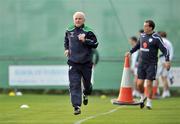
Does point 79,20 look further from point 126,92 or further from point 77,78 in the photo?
point 126,92

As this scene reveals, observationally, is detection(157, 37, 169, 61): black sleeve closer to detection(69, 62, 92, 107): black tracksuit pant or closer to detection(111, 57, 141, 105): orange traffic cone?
detection(111, 57, 141, 105): orange traffic cone

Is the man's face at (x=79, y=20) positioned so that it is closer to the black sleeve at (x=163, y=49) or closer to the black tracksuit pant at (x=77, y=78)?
the black tracksuit pant at (x=77, y=78)

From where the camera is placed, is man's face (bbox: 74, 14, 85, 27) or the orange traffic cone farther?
the orange traffic cone

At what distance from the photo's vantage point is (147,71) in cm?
1686

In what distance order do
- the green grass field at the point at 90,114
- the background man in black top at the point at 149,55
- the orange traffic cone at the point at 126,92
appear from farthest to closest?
the orange traffic cone at the point at 126,92 → the background man in black top at the point at 149,55 → the green grass field at the point at 90,114

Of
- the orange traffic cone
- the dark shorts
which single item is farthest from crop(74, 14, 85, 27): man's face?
the orange traffic cone

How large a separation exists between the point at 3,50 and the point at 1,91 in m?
1.48

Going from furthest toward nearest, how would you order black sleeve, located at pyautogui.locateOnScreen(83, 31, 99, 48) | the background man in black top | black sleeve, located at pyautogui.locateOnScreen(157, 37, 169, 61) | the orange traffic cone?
the orange traffic cone
the background man in black top
black sleeve, located at pyautogui.locateOnScreen(157, 37, 169, 61)
black sleeve, located at pyautogui.locateOnScreen(83, 31, 99, 48)

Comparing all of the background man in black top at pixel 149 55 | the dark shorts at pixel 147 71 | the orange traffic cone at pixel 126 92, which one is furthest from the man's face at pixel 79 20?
the orange traffic cone at pixel 126 92

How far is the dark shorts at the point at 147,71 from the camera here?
16.8 meters

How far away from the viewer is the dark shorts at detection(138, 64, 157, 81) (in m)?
16.8

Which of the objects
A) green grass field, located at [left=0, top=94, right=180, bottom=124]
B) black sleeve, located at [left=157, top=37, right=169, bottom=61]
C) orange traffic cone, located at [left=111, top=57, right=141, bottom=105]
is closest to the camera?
green grass field, located at [left=0, top=94, right=180, bottom=124]

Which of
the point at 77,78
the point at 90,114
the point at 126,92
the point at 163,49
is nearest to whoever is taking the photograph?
the point at 77,78

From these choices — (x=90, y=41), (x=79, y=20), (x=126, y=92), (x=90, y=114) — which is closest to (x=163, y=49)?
(x=126, y=92)
